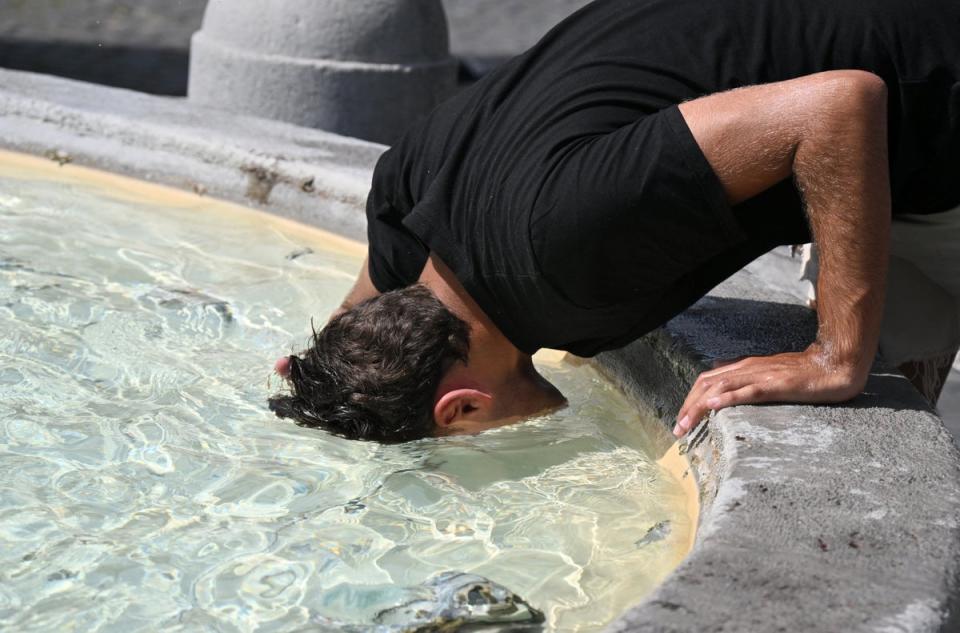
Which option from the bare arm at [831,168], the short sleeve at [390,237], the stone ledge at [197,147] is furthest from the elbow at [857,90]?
the stone ledge at [197,147]

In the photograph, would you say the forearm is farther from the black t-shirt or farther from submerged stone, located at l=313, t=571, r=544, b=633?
submerged stone, located at l=313, t=571, r=544, b=633

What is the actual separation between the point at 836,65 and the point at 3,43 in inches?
275

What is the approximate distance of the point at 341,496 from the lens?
2.67 metres

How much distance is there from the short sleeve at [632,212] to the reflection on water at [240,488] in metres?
0.49

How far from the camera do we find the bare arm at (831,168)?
2.34m

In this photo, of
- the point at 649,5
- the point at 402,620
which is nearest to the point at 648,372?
the point at 649,5

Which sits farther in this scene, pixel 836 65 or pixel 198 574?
pixel 836 65

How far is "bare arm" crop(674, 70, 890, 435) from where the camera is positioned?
2.34 m

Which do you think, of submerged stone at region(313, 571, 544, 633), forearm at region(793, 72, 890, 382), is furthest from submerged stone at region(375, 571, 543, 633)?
forearm at region(793, 72, 890, 382)

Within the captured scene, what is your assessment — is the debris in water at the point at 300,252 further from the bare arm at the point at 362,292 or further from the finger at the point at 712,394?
the finger at the point at 712,394

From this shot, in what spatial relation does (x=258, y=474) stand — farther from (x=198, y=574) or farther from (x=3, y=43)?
(x=3, y=43)

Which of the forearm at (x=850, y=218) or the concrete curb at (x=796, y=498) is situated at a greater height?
the forearm at (x=850, y=218)

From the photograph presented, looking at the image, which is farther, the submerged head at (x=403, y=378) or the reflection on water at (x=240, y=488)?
the submerged head at (x=403, y=378)

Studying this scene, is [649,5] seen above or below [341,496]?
above
